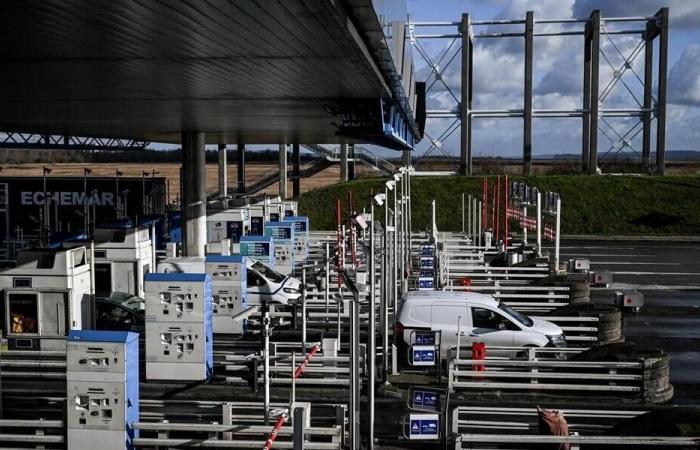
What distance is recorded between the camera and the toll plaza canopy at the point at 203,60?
8344 millimetres

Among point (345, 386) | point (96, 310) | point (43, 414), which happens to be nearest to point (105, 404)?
point (43, 414)

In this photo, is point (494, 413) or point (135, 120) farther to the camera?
point (135, 120)

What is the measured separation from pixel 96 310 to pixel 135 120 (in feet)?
33.5

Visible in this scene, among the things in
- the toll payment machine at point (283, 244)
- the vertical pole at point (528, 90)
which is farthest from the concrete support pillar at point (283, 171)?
the toll payment machine at point (283, 244)

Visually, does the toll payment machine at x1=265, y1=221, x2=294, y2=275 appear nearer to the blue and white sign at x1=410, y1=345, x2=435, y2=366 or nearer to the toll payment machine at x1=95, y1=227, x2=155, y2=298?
the toll payment machine at x1=95, y1=227, x2=155, y2=298

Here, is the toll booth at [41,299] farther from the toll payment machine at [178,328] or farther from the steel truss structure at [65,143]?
the steel truss structure at [65,143]

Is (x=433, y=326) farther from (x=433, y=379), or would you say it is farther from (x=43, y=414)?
(x=43, y=414)

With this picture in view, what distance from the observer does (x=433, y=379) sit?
14281 millimetres

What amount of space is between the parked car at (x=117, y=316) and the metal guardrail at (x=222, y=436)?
6.18 m

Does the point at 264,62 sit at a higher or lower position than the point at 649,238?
higher

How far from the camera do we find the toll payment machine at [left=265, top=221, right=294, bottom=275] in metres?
25.0

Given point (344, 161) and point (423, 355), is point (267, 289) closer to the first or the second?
point (423, 355)

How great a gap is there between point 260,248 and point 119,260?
4.89m

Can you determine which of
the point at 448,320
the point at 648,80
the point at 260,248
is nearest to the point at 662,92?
the point at 648,80
